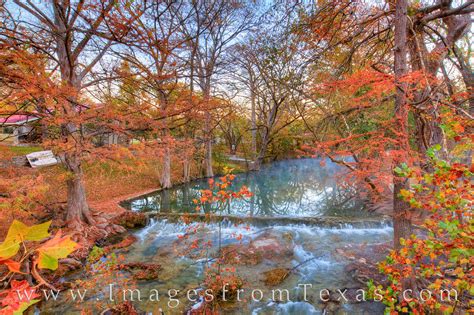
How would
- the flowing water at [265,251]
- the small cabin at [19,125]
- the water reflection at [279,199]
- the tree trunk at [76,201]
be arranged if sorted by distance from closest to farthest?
the flowing water at [265,251] < the small cabin at [19,125] < the tree trunk at [76,201] < the water reflection at [279,199]

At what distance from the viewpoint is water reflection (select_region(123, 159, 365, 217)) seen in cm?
1053

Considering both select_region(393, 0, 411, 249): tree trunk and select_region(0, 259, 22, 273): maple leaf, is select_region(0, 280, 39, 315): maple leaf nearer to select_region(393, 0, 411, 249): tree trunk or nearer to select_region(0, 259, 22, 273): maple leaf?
select_region(0, 259, 22, 273): maple leaf

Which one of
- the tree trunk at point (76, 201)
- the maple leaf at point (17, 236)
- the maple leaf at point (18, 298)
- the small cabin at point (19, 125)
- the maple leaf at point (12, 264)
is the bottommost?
the tree trunk at point (76, 201)

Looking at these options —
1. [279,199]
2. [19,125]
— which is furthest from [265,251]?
[19,125]

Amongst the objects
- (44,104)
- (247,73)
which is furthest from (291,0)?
(247,73)

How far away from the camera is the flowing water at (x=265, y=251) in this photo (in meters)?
4.66

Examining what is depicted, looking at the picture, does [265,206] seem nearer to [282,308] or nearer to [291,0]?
[282,308]

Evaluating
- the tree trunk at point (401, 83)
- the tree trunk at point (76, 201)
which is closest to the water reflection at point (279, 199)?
the tree trunk at point (76, 201)

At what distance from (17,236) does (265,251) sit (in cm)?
649

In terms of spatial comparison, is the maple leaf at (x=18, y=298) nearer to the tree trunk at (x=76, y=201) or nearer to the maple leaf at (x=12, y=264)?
the maple leaf at (x=12, y=264)

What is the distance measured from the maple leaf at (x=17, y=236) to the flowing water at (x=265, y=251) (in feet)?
12.7

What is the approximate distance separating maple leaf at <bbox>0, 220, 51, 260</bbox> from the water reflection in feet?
27.1

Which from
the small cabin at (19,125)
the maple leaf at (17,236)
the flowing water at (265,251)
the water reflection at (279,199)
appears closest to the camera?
the maple leaf at (17,236)

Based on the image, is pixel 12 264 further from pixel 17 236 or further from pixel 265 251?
pixel 265 251
